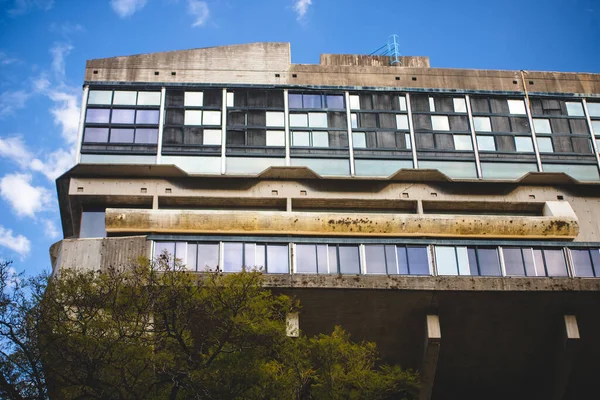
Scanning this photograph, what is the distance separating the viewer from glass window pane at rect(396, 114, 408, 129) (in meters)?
39.2

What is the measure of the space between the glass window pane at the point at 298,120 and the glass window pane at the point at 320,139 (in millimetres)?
698

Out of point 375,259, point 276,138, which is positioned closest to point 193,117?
point 276,138

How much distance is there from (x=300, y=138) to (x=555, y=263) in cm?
A: 1211

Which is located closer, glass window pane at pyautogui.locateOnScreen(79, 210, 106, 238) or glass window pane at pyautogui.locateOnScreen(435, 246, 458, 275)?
glass window pane at pyautogui.locateOnScreen(435, 246, 458, 275)

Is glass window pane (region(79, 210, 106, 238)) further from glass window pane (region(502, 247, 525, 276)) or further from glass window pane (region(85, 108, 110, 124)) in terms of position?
glass window pane (region(502, 247, 525, 276))

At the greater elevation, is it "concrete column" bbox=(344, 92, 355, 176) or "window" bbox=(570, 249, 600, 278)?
"concrete column" bbox=(344, 92, 355, 176)

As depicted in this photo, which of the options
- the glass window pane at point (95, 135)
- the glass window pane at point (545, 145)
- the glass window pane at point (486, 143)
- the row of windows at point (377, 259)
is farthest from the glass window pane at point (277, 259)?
the glass window pane at point (545, 145)

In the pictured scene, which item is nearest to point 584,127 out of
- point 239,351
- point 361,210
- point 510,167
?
point 510,167

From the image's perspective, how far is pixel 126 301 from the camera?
25859 mm

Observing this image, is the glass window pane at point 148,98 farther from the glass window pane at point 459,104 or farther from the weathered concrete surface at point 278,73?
the glass window pane at point 459,104

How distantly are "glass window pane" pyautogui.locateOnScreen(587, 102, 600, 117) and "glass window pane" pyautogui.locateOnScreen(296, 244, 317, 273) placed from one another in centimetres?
1692

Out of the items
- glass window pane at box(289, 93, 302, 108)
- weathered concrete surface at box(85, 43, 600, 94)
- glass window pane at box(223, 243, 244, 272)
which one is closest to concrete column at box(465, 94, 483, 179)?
weathered concrete surface at box(85, 43, 600, 94)

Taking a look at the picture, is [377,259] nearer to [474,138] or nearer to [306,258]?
[306,258]

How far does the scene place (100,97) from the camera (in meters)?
38.6
